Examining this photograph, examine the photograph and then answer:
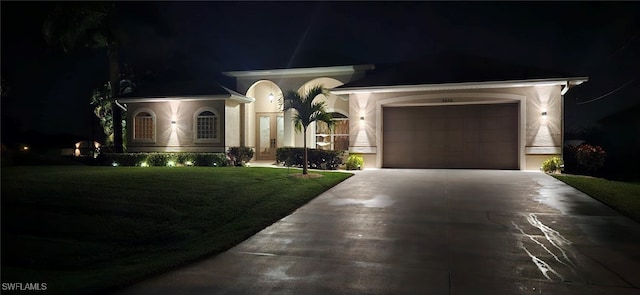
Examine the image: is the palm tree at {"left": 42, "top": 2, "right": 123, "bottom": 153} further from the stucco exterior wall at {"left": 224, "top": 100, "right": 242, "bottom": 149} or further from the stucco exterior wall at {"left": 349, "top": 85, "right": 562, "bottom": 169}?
the stucco exterior wall at {"left": 349, "top": 85, "right": 562, "bottom": 169}

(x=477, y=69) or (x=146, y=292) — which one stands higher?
(x=477, y=69)

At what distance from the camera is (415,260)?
517cm

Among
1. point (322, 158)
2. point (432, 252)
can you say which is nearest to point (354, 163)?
point (322, 158)

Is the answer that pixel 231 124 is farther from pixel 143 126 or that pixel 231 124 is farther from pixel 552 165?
pixel 552 165

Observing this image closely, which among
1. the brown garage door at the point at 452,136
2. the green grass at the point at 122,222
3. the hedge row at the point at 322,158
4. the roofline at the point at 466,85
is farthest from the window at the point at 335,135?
the green grass at the point at 122,222

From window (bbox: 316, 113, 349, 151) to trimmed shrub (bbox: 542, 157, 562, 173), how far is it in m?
8.66

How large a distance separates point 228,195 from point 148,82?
64.1 feet

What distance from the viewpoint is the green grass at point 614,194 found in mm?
8109

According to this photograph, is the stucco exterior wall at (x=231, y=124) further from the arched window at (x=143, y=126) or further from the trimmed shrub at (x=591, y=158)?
the trimmed shrub at (x=591, y=158)

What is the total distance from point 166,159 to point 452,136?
1284 centimetres

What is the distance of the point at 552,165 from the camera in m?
14.6

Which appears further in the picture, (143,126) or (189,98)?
(143,126)

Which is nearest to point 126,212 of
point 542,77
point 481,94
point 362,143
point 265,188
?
point 265,188

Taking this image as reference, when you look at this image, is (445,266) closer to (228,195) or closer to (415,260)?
(415,260)
